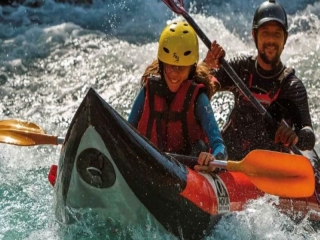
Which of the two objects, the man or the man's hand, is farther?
the man

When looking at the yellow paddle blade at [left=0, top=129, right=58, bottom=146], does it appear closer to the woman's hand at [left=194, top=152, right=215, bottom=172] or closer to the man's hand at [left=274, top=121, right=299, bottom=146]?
the woman's hand at [left=194, top=152, right=215, bottom=172]

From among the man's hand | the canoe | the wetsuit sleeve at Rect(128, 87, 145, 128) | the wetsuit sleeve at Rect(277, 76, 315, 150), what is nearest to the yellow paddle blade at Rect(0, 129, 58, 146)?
the wetsuit sleeve at Rect(128, 87, 145, 128)

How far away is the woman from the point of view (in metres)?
3.99

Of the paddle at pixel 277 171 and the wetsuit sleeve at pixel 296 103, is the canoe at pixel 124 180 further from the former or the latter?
the wetsuit sleeve at pixel 296 103

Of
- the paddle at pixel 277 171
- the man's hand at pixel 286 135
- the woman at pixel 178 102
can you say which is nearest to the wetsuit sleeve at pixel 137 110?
the woman at pixel 178 102

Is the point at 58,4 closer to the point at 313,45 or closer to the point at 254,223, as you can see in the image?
the point at 313,45

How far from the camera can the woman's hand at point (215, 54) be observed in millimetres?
4387

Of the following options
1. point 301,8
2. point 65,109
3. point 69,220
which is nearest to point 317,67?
point 301,8

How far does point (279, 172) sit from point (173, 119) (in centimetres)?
72

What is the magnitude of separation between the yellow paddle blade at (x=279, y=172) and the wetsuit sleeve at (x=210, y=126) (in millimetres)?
255

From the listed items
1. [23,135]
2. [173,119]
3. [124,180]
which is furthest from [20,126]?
[124,180]

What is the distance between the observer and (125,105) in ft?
23.7

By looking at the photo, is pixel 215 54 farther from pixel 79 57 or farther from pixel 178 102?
pixel 79 57

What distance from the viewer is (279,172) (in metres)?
3.62
